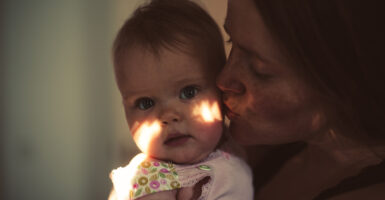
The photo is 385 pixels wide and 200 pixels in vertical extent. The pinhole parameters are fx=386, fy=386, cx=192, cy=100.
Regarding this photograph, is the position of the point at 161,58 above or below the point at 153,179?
above

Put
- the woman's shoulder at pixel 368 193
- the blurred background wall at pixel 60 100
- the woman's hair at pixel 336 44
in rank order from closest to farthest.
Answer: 1. the woman's hair at pixel 336 44
2. the woman's shoulder at pixel 368 193
3. the blurred background wall at pixel 60 100

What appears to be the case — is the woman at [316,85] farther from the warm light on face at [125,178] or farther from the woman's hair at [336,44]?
the warm light on face at [125,178]

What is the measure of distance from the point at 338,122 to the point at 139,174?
1.48 ft

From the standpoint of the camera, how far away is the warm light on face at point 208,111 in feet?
2.74

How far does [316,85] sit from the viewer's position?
0.77 m

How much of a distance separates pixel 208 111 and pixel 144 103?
14cm

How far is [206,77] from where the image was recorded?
2.83 ft

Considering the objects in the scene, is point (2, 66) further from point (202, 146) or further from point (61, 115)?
point (202, 146)

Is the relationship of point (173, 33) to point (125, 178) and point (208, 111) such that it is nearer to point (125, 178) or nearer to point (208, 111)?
point (208, 111)

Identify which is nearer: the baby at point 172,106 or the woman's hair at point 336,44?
the woman's hair at point 336,44

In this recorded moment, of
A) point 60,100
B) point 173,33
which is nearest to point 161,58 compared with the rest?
point 173,33

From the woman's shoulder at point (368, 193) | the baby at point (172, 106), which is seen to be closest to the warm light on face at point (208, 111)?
the baby at point (172, 106)

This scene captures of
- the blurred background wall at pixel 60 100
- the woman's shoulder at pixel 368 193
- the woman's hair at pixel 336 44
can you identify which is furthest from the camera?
the blurred background wall at pixel 60 100

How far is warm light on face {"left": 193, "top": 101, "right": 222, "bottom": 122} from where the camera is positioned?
84 centimetres
